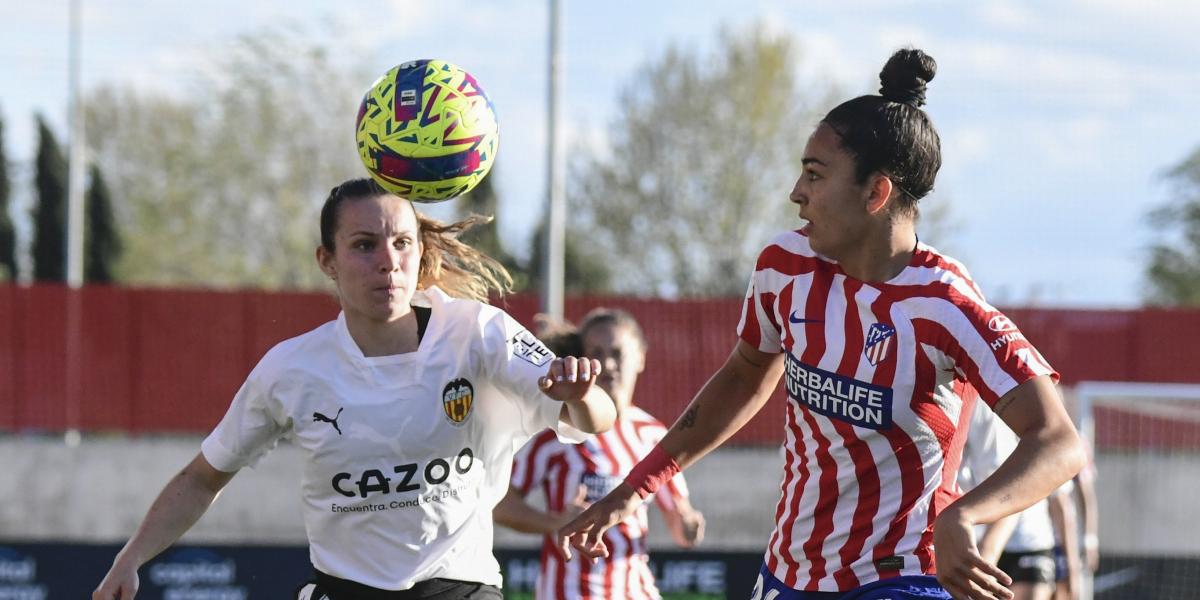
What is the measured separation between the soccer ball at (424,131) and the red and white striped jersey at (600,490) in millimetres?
1532

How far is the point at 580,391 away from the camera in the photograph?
4.02 metres

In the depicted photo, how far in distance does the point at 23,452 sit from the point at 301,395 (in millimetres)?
11925

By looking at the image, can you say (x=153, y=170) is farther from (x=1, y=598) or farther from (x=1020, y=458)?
(x=1020, y=458)

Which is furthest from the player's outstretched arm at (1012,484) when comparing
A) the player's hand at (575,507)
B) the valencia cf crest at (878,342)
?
the player's hand at (575,507)

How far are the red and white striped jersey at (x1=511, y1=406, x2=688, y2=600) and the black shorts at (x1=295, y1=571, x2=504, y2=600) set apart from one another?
150cm

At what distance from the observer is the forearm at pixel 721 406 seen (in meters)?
4.32

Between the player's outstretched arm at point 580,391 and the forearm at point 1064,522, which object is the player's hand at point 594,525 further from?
the forearm at point 1064,522

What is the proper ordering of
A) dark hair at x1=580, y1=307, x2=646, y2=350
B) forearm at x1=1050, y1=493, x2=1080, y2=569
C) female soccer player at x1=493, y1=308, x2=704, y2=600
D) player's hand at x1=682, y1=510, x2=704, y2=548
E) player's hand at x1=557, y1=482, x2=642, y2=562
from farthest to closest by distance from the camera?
forearm at x1=1050, y1=493, x2=1080, y2=569 < dark hair at x1=580, y1=307, x2=646, y2=350 < female soccer player at x1=493, y1=308, x2=704, y2=600 < player's hand at x1=682, y1=510, x2=704, y2=548 < player's hand at x1=557, y1=482, x2=642, y2=562

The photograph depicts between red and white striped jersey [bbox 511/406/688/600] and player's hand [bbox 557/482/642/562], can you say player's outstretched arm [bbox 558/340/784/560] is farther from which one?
red and white striped jersey [bbox 511/406/688/600]

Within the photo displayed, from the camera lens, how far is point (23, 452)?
15258mm

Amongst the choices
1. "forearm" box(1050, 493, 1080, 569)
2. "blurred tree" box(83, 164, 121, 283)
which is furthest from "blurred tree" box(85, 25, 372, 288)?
"forearm" box(1050, 493, 1080, 569)

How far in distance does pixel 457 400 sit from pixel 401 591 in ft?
1.76

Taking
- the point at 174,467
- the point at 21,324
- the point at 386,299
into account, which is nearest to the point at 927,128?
the point at 386,299

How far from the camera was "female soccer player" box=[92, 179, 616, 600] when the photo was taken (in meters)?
4.29
